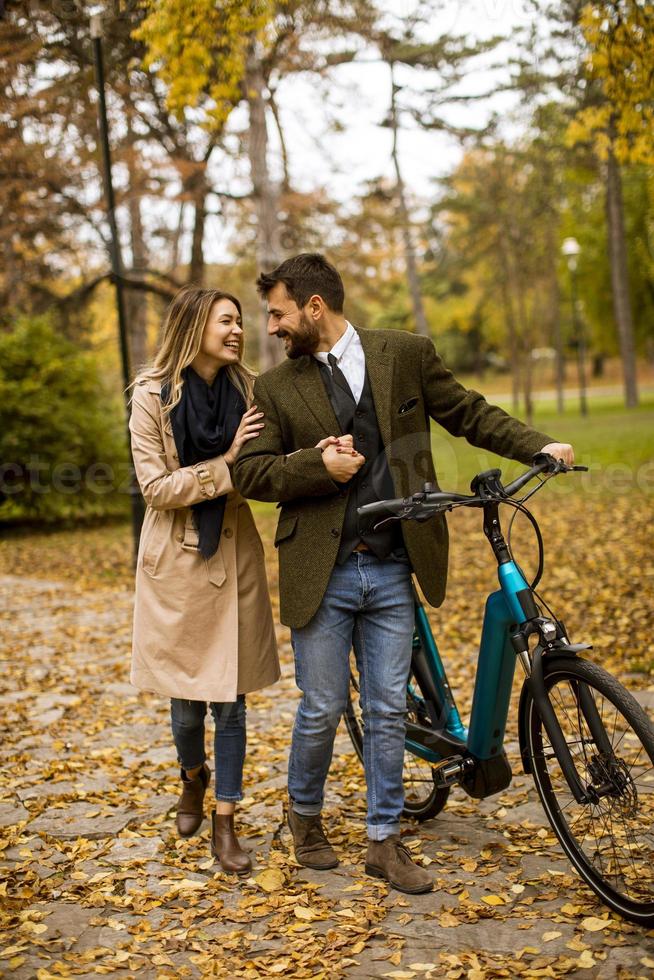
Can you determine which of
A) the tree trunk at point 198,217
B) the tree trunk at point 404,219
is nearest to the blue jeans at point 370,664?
the tree trunk at point 198,217

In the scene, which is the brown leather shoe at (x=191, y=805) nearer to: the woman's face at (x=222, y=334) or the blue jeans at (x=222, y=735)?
the blue jeans at (x=222, y=735)

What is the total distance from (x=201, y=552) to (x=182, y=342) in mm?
779

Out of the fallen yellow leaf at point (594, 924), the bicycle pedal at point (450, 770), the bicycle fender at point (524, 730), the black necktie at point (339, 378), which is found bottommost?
the fallen yellow leaf at point (594, 924)

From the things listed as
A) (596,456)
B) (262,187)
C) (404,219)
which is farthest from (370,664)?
(404,219)

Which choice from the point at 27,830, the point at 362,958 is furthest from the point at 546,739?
the point at 27,830

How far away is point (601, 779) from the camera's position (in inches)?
117

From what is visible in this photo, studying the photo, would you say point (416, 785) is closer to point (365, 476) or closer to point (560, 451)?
point (365, 476)

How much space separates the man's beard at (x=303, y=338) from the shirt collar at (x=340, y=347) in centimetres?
4

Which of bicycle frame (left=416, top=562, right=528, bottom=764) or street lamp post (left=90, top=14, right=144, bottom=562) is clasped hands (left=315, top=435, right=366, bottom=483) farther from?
street lamp post (left=90, top=14, right=144, bottom=562)

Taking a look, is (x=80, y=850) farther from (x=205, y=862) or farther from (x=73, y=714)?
(x=73, y=714)

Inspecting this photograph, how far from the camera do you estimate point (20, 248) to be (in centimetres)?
1698

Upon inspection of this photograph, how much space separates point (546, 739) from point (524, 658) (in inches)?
12.7

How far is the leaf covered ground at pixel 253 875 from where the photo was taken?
2877mm

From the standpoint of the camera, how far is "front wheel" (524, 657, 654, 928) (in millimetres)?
2865
